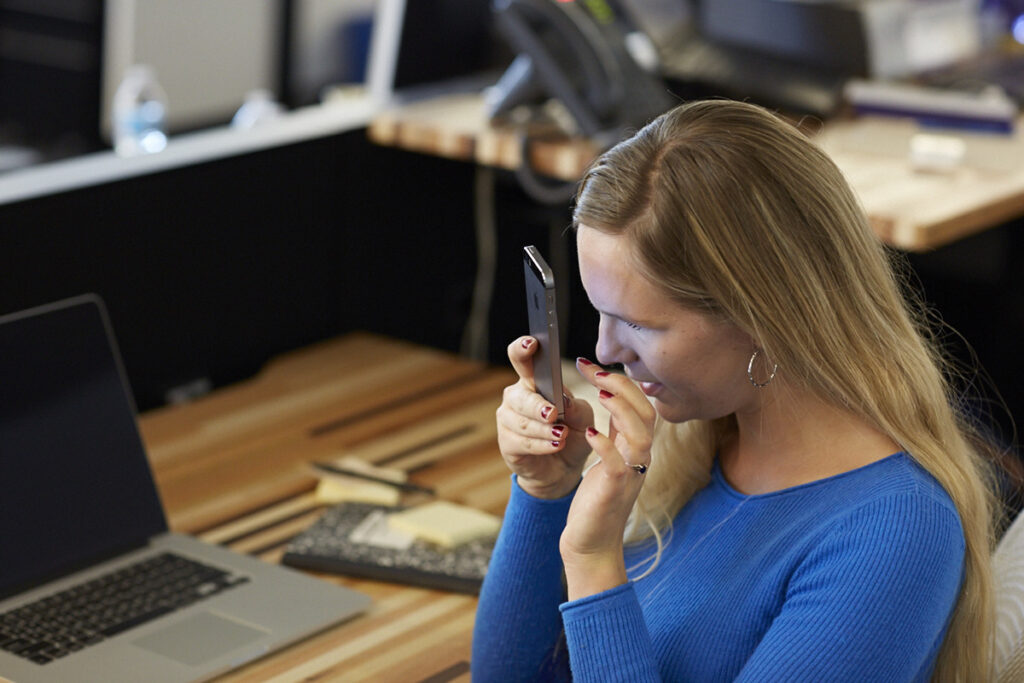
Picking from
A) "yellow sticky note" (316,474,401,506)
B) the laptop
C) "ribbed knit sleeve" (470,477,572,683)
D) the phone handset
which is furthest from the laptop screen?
the phone handset

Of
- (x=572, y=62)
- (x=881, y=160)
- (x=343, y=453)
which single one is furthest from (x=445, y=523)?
(x=881, y=160)

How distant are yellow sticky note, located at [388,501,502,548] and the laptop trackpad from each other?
0.25 m

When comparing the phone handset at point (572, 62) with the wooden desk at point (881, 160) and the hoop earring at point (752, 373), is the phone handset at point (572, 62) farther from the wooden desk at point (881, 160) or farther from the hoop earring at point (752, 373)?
the hoop earring at point (752, 373)

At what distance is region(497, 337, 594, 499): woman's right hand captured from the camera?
1203 mm

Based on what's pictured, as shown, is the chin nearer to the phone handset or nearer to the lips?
the lips

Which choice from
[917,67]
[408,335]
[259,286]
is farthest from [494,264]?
[917,67]

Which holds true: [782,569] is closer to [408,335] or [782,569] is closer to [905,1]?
[408,335]

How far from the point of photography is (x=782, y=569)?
1115mm

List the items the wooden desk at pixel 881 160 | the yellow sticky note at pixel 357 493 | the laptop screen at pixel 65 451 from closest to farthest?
the laptop screen at pixel 65 451, the yellow sticky note at pixel 357 493, the wooden desk at pixel 881 160

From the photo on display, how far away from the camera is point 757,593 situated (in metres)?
1.13

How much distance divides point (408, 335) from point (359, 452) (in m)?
0.60

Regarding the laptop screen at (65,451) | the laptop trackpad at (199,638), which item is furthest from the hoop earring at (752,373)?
the laptop screen at (65,451)

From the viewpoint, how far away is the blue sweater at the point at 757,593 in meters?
1.03

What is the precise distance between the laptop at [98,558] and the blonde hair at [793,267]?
521 mm
